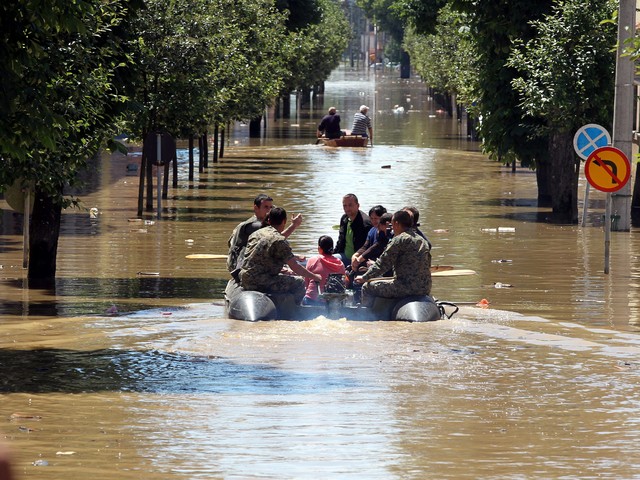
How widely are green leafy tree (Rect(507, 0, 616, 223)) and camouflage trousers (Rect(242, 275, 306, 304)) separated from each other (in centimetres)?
1493

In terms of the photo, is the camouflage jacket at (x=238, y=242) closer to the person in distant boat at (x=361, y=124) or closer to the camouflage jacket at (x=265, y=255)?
the camouflage jacket at (x=265, y=255)

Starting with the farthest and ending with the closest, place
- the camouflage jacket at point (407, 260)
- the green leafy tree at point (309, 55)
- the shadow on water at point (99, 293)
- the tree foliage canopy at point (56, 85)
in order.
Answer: the green leafy tree at point (309, 55)
the shadow on water at point (99, 293)
the camouflage jacket at point (407, 260)
the tree foliage canopy at point (56, 85)

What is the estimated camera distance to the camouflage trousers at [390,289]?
1594 centimetres

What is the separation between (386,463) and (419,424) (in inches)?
53.3

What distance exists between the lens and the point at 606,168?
795 inches

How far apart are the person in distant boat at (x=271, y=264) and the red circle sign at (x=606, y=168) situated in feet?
18.1

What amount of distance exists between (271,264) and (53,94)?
332 cm

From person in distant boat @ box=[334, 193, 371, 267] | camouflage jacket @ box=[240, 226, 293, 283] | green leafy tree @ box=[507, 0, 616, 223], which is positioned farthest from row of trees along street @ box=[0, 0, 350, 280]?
green leafy tree @ box=[507, 0, 616, 223]

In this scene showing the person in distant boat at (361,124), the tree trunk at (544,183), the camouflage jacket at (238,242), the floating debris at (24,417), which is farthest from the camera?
the person in distant boat at (361,124)

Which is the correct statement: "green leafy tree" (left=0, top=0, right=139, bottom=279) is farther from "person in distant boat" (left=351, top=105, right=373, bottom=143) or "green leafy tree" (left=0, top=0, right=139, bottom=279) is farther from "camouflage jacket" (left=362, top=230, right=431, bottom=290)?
"person in distant boat" (left=351, top=105, right=373, bottom=143)

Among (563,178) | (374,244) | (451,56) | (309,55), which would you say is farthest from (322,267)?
(309,55)

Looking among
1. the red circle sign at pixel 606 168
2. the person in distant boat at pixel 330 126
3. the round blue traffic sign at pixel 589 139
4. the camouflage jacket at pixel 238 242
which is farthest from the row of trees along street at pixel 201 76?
the person in distant boat at pixel 330 126

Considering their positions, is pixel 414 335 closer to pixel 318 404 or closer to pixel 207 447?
pixel 318 404

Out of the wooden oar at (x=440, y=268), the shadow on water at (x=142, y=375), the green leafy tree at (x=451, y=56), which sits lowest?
the shadow on water at (x=142, y=375)
